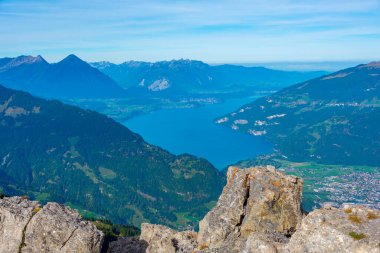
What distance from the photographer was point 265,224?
35.8m

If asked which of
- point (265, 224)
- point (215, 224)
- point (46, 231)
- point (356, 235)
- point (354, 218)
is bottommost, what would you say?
point (215, 224)

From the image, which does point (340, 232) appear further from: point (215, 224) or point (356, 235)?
point (215, 224)

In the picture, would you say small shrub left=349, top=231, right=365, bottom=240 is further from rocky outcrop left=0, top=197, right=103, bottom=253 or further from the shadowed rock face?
rocky outcrop left=0, top=197, right=103, bottom=253

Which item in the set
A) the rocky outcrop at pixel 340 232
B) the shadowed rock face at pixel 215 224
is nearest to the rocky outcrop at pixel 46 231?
the shadowed rock face at pixel 215 224

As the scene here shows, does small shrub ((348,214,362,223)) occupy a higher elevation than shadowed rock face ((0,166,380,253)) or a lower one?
higher

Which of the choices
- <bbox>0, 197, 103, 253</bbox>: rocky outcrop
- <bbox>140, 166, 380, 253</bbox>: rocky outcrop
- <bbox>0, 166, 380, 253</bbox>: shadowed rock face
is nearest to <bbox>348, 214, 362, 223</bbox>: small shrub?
<bbox>140, 166, 380, 253</bbox>: rocky outcrop

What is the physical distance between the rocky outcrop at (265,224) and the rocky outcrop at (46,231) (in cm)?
719

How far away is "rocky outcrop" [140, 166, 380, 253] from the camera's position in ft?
84.9

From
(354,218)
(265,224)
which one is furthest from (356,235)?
(265,224)

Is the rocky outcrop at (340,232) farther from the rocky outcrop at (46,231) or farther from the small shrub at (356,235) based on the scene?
the rocky outcrop at (46,231)

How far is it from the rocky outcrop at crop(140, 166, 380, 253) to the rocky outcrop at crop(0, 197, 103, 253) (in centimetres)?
719

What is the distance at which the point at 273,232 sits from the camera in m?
34.6

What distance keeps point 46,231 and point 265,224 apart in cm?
1876

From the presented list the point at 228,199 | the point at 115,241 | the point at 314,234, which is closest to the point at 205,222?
the point at 228,199
